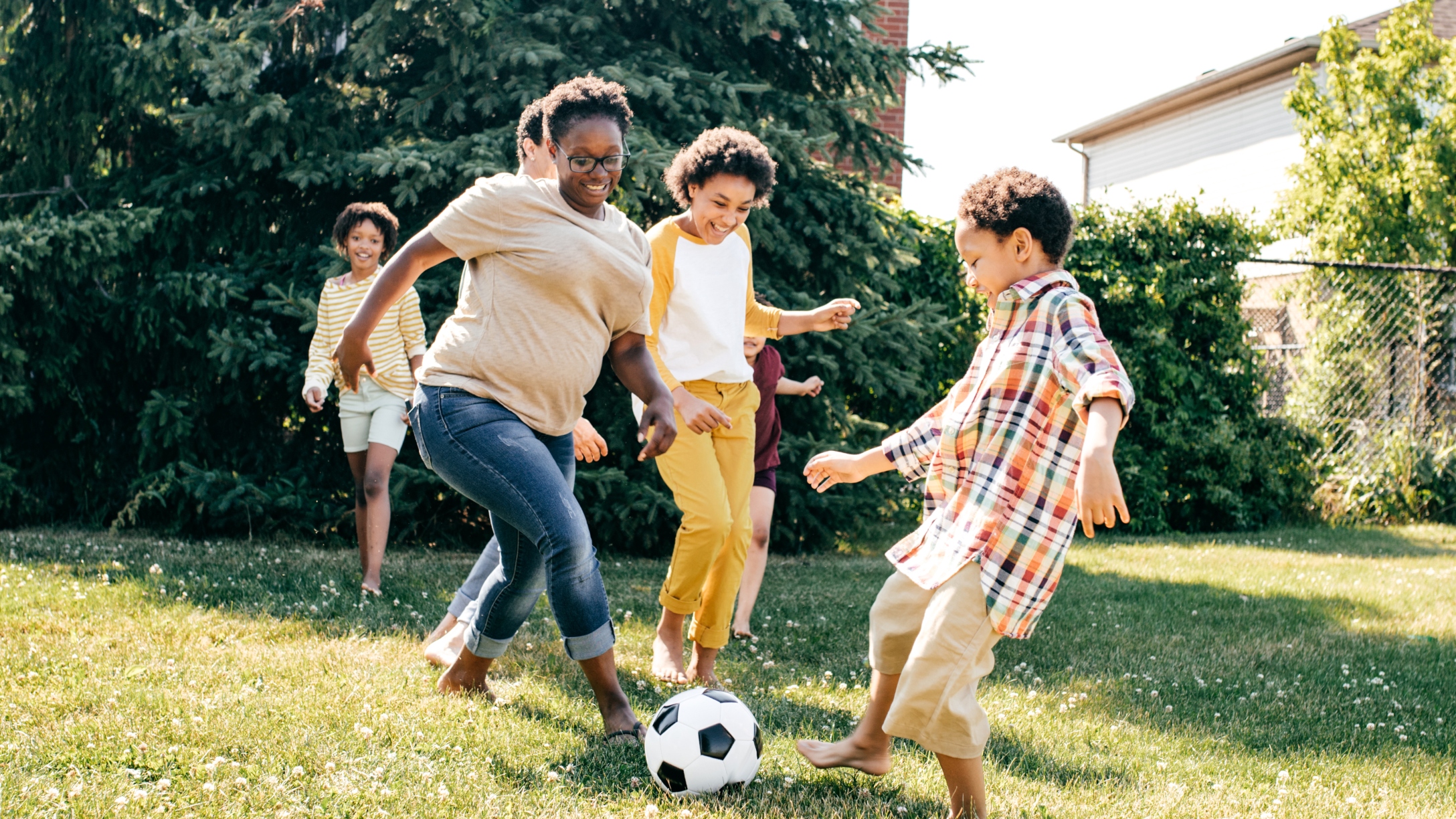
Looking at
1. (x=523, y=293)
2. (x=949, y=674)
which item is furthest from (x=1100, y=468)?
(x=523, y=293)

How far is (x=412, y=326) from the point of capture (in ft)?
Answer: 19.6

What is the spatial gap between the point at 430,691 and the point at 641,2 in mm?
5885

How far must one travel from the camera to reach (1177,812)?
3.12m

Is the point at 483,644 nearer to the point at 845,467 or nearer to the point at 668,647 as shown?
the point at 668,647

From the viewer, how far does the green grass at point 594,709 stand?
303 cm

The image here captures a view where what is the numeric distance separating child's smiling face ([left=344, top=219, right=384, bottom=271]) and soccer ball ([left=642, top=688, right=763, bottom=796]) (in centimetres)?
365

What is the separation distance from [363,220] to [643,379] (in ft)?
9.79

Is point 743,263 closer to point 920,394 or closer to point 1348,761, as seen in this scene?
point 1348,761

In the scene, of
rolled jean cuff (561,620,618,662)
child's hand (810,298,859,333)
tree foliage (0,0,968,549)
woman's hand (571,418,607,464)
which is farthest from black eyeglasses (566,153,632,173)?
tree foliage (0,0,968,549)

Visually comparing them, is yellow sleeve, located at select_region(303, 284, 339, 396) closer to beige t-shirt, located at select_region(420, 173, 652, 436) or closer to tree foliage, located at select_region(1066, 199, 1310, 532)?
beige t-shirt, located at select_region(420, 173, 652, 436)

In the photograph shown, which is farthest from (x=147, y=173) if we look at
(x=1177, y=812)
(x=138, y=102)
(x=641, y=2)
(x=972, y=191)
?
(x=1177, y=812)

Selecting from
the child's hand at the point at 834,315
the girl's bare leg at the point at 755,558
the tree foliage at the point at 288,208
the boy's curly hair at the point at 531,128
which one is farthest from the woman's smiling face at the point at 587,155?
the tree foliage at the point at 288,208

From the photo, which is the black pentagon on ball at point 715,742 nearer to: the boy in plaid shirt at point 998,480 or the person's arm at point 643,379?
the boy in plaid shirt at point 998,480

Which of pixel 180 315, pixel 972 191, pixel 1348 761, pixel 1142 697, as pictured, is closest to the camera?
pixel 972 191
